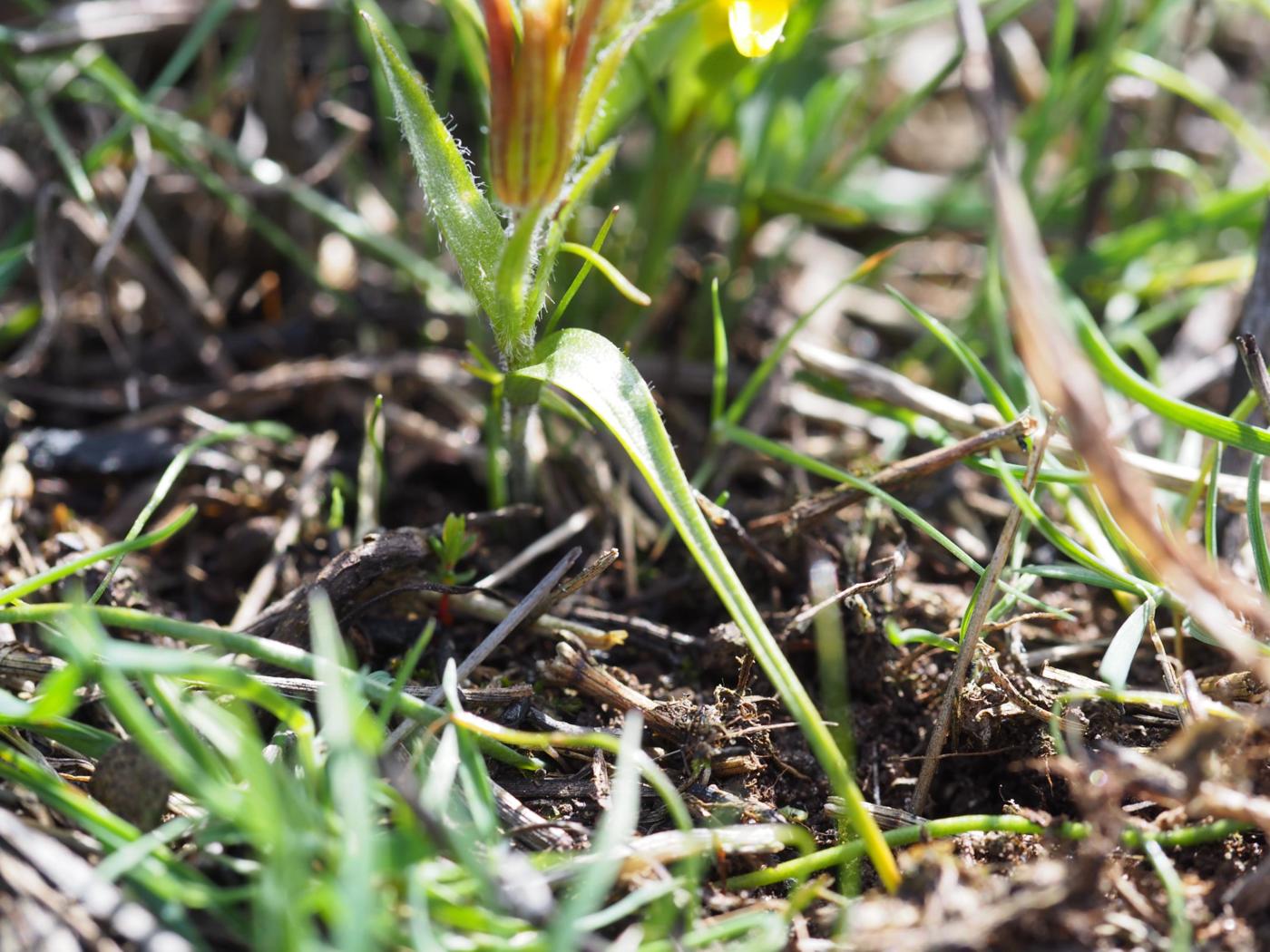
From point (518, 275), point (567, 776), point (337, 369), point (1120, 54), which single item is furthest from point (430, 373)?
point (1120, 54)

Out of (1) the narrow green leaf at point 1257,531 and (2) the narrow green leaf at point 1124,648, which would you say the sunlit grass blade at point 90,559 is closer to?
(2) the narrow green leaf at point 1124,648

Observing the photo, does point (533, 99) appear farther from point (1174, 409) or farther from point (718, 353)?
point (1174, 409)

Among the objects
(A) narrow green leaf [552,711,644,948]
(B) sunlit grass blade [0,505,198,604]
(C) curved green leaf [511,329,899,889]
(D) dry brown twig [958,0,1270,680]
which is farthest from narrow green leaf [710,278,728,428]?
(B) sunlit grass blade [0,505,198,604]

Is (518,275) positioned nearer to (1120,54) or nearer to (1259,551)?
(1259,551)

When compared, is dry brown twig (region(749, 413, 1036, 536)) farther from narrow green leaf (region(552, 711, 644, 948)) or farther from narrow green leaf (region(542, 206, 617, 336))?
narrow green leaf (region(552, 711, 644, 948))

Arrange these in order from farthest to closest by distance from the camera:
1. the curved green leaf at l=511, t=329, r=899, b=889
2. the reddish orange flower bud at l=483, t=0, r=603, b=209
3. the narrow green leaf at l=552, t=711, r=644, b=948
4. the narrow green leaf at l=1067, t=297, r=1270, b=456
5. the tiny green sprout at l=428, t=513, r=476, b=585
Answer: the tiny green sprout at l=428, t=513, r=476, b=585 < the narrow green leaf at l=1067, t=297, r=1270, b=456 < the reddish orange flower bud at l=483, t=0, r=603, b=209 < the curved green leaf at l=511, t=329, r=899, b=889 < the narrow green leaf at l=552, t=711, r=644, b=948

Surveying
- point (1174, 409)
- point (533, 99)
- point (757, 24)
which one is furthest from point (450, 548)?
point (1174, 409)
